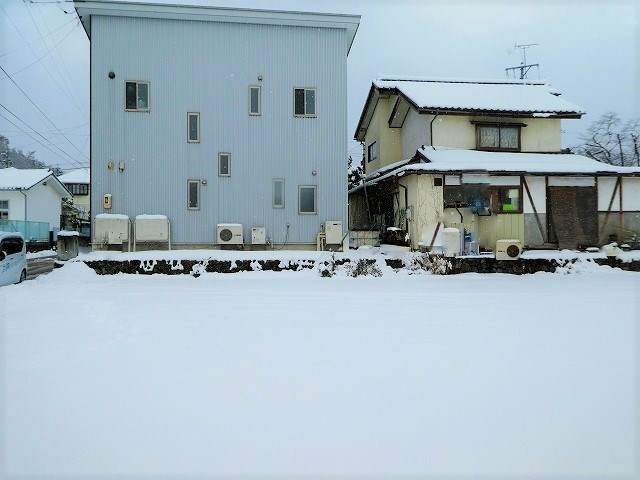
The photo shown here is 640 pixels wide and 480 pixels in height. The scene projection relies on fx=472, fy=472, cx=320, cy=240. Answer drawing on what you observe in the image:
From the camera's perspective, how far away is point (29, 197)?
28859mm

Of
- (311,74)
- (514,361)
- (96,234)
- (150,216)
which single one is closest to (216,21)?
(311,74)

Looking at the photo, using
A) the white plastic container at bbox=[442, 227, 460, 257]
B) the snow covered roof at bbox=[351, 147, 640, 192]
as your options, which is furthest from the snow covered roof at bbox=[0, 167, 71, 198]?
the white plastic container at bbox=[442, 227, 460, 257]

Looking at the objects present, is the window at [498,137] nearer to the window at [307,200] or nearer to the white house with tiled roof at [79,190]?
the window at [307,200]

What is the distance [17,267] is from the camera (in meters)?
10.9

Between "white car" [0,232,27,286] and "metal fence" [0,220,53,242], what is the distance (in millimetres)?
15657

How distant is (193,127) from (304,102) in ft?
11.7

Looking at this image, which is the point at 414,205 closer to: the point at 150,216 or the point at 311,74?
the point at 311,74

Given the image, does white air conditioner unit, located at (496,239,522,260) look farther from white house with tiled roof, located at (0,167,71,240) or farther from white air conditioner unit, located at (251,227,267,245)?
white house with tiled roof, located at (0,167,71,240)

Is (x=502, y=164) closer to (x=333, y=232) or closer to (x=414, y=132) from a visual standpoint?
(x=414, y=132)

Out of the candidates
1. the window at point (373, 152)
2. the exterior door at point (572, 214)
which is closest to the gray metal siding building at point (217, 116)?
the window at point (373, 152)

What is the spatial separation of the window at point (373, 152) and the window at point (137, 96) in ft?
33.8

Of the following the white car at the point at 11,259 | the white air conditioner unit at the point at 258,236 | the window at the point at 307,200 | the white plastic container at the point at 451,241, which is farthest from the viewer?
the window at the point at 307,200

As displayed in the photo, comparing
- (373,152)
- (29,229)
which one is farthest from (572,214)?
(29,229)

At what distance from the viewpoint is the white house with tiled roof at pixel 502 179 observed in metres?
14.3
